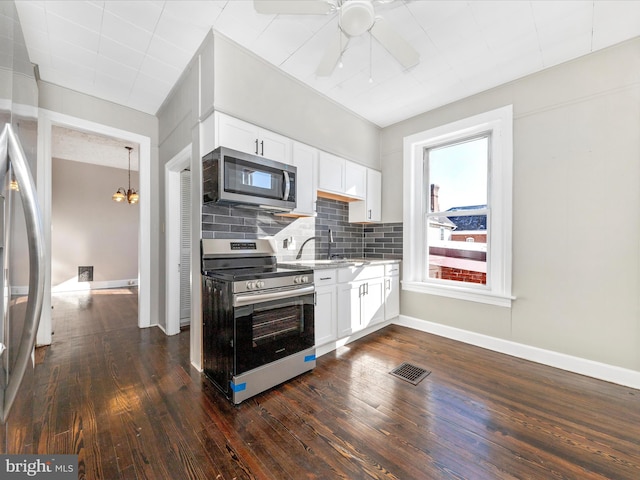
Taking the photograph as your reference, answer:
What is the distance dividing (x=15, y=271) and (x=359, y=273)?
273 cm

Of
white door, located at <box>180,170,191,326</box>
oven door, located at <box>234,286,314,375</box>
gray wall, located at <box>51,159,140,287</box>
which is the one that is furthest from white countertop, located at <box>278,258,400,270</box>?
gray wall, located at <box>51,159,140,287</box>

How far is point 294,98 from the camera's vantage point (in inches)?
117

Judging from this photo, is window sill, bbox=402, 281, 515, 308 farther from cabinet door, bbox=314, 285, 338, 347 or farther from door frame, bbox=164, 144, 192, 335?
door frame, bbox=164, 144, 192, 335

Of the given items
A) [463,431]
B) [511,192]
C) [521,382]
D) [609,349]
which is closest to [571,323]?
[609,349]

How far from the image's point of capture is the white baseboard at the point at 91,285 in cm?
597

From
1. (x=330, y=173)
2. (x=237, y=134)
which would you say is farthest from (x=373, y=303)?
(x=237, y=134)

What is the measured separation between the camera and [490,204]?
10.3ft

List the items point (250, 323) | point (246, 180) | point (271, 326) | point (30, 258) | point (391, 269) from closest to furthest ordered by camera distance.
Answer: point (30, 258) → point (250, 323) → point (271, 326) → point (246, 180) → point (391, 269)

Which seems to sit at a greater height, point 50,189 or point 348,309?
point 50,189

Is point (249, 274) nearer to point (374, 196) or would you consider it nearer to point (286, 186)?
point (286, 186)

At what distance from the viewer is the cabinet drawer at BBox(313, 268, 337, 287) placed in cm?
262

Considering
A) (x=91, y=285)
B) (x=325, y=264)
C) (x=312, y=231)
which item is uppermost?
(x=312, y=231)

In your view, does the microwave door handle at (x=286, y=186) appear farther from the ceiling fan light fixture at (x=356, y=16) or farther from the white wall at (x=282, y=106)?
the ceiling fan light fixture at (x=356, y=16)

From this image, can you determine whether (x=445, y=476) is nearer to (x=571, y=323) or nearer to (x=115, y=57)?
(x=571, y=323)
